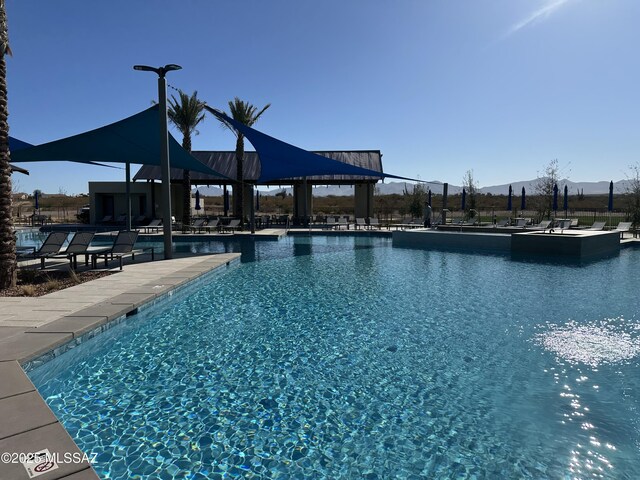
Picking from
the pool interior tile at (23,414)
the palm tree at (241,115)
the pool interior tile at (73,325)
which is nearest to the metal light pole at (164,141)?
the pool interior tile at (73,325)

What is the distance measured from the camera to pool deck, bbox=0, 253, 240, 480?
2631mm

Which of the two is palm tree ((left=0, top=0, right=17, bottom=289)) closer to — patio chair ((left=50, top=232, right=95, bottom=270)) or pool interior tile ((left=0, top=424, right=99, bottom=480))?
patio chair ((left=50, top=232, right=95, bottom=270))

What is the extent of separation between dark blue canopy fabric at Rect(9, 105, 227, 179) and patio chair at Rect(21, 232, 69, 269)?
11.4 ft

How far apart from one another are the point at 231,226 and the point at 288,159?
6206 mm

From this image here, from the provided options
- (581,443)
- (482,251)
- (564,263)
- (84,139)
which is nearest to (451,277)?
(564,263)

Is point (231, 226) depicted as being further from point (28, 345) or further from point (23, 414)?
point (23, 414)

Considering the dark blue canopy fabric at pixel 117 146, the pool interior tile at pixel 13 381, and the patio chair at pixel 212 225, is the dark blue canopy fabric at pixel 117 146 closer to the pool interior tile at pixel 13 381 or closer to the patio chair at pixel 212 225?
the patio chair at pixel 212 225

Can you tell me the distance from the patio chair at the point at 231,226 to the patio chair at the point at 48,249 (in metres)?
10.9

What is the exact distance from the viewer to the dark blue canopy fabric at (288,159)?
569 inches

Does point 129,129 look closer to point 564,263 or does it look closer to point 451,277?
point 451,277

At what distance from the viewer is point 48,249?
9703mm

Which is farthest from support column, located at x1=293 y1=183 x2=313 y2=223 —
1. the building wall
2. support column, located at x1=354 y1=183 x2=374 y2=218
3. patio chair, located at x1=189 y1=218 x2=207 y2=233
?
the building wall

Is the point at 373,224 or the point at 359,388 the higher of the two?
the point at 373,224

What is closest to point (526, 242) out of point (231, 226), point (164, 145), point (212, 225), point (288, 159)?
point (288, 159)
